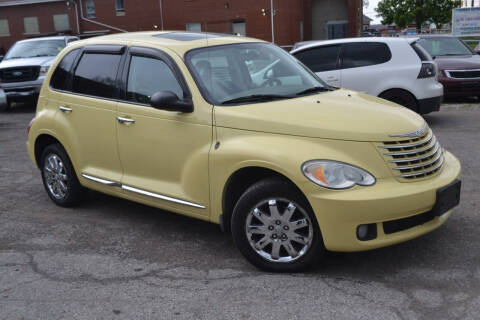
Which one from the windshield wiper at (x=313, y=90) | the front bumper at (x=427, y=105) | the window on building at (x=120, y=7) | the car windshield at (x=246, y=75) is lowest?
the front bumper at (x=427, y=105)

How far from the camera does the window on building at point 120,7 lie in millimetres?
46375

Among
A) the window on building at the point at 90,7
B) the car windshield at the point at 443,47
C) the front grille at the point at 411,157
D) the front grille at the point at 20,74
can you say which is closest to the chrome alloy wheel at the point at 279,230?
the front grille at the point at 411,157

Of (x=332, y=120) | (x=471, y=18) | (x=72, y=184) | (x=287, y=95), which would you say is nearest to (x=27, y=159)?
(x=72, y=184)

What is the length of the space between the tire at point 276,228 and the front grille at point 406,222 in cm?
47

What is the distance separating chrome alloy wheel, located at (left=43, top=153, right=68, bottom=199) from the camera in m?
6.00

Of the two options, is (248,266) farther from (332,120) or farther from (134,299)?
(332,120)

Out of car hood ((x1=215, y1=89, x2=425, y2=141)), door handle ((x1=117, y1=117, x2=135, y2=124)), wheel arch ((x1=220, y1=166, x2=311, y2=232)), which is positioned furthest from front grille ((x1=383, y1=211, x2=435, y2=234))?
door handle ((x1=117, y1=117, x2=135, y2=124))

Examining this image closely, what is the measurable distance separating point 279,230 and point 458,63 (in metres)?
10.6

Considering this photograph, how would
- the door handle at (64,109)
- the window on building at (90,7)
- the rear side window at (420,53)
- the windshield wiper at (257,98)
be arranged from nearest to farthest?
1. the windshield wiper at (257,98)
2. the door handle at (64,109)
3. the rear side window at (420,53)
4. the window on building at (90,7)

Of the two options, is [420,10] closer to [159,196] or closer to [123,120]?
[123,120]

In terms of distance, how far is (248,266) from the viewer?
14.4 feet

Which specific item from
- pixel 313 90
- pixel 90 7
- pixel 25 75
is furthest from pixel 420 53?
pixel 90 7

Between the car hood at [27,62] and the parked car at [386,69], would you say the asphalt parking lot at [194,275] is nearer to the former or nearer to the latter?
the parked car at [386,69]

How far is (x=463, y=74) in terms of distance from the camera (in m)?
13.1
